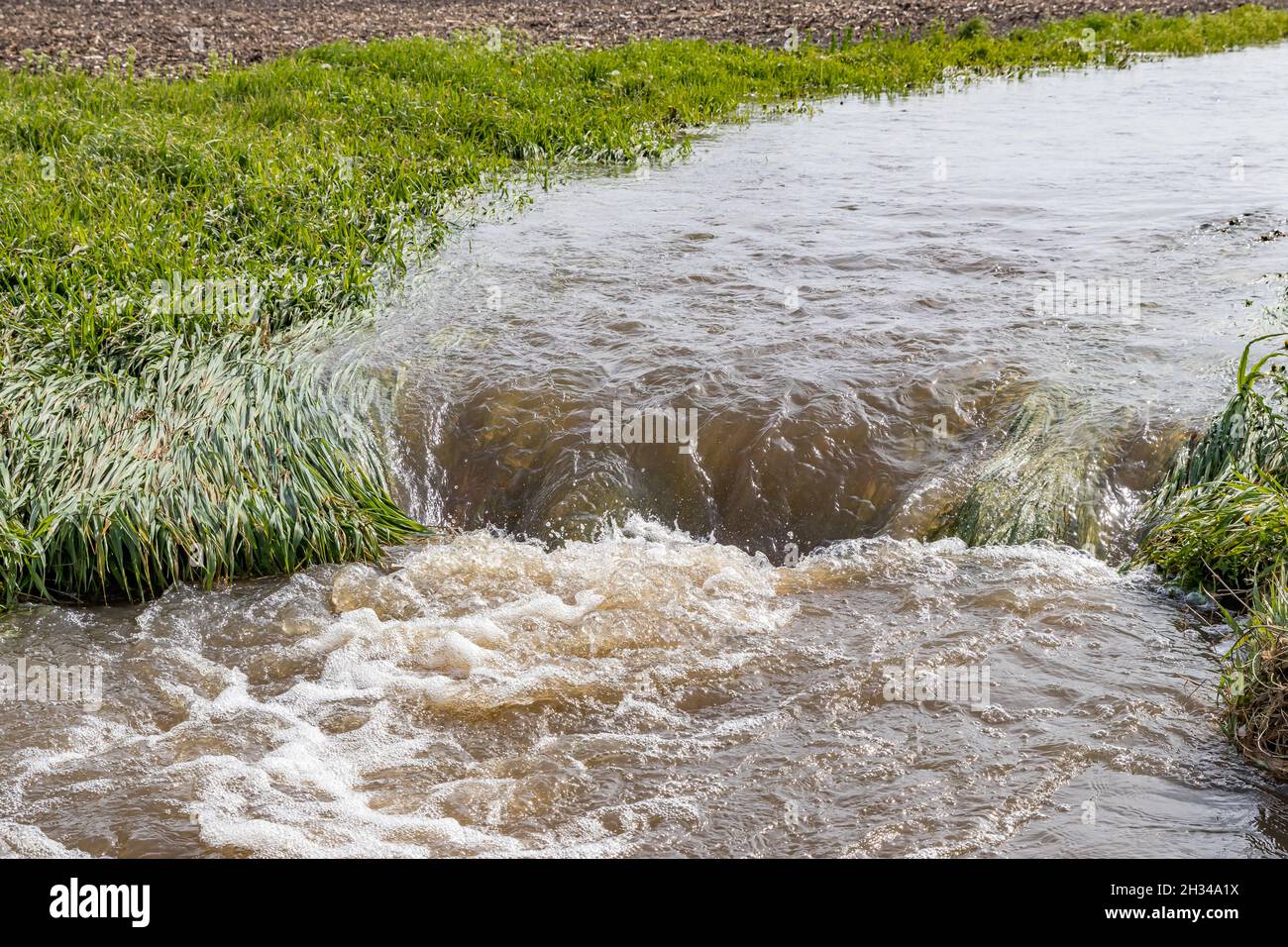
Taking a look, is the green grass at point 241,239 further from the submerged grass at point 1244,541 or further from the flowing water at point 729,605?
the submerged grass at point 1244,541

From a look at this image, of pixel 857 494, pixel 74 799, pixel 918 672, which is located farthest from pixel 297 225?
pixel 918 672

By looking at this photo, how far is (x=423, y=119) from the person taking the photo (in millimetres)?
14734

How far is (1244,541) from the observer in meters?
6.13

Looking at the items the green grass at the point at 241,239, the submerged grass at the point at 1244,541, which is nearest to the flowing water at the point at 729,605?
the submerged grass at the point at 1244,541

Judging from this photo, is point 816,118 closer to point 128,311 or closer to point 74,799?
point 128,311

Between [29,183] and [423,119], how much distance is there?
5246mm

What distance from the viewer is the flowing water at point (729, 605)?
4.92 m

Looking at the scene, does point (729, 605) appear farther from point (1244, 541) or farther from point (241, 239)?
point (241, 239)

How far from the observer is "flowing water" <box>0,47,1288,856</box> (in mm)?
4918

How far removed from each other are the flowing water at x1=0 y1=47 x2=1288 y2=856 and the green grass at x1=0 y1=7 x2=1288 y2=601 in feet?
1.40

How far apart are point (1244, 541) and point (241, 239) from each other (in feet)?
28.0

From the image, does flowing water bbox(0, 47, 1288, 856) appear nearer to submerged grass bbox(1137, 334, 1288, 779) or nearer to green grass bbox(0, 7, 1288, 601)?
submerged grass bbox(1137, 334, 1288, 779)

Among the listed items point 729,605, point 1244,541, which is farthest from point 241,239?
point 1244,541

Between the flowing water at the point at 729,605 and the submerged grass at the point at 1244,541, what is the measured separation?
0.19m
